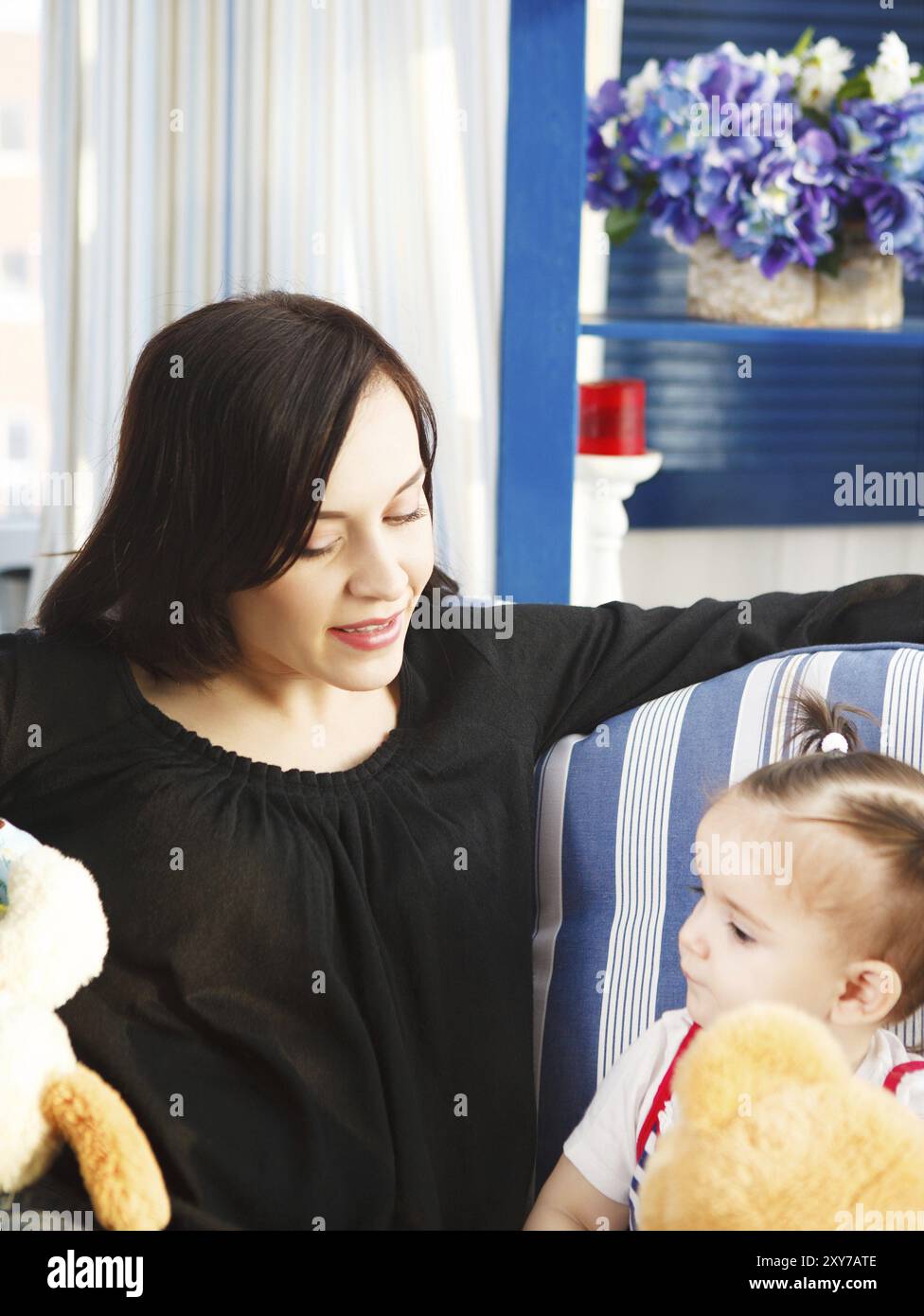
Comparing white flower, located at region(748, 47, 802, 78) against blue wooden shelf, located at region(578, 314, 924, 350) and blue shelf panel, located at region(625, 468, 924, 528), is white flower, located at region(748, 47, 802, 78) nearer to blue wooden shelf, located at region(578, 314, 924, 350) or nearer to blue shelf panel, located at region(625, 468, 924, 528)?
blue wooden shelf, located at region(578, 314, 924, 350)

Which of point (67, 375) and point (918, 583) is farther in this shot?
point (67, 375)

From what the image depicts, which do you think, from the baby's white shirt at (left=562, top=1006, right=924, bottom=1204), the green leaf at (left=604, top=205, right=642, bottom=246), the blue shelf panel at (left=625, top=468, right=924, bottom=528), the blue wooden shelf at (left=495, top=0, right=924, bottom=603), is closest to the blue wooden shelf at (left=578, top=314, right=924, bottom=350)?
the blue wooden shelf at (left=495, top=0, right=924, bottom=603)

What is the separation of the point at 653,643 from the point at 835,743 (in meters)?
0.26

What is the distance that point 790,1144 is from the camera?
83 cm

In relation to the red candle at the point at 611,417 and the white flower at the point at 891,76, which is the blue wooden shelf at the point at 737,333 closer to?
the red candle at the point at 611,417

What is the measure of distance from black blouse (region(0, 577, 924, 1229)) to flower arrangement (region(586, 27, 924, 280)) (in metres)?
0.83

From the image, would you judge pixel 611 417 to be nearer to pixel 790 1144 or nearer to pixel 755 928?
pixel 755 928

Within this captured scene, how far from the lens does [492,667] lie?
1222mm

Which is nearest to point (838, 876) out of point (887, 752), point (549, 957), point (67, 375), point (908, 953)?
point (908, 953)

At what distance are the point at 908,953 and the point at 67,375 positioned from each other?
1303mm

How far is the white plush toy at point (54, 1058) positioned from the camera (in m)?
0.88

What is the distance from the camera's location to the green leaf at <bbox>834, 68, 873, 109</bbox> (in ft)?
5.76

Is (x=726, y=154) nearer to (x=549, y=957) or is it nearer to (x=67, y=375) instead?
(x=67, y=375)
